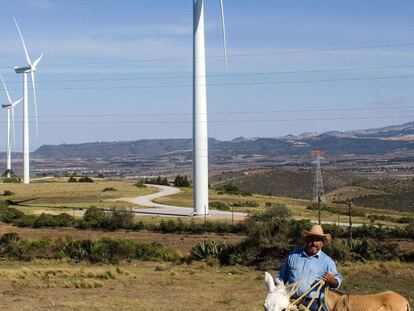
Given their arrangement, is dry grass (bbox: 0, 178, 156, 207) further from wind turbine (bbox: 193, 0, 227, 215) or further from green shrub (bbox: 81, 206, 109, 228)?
green shrub (bbox: 81, 206, 109, 228)

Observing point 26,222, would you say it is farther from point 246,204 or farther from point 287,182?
point 287,182

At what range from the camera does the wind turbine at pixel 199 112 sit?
2235 inches

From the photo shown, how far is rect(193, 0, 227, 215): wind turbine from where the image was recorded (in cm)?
5678

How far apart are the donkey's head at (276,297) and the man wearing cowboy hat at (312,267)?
28.9 inches

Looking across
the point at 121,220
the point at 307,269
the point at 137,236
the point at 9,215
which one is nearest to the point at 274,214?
the point at 137,236

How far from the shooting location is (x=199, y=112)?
56719 millimetres

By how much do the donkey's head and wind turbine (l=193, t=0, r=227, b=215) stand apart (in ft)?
160

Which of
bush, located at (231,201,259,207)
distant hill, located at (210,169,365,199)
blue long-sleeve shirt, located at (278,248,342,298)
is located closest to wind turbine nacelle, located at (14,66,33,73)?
bush, located at (231,201,259,207)

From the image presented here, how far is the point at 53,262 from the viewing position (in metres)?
33.8

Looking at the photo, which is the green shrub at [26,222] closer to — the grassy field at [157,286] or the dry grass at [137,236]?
the dry grass at [137,236]

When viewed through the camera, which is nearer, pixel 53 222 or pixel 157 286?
pixel 157 286

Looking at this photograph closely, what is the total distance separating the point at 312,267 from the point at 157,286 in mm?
15946

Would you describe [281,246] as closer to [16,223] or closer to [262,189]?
[16,223]

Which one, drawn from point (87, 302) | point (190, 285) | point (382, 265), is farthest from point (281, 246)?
point (87, 302)
